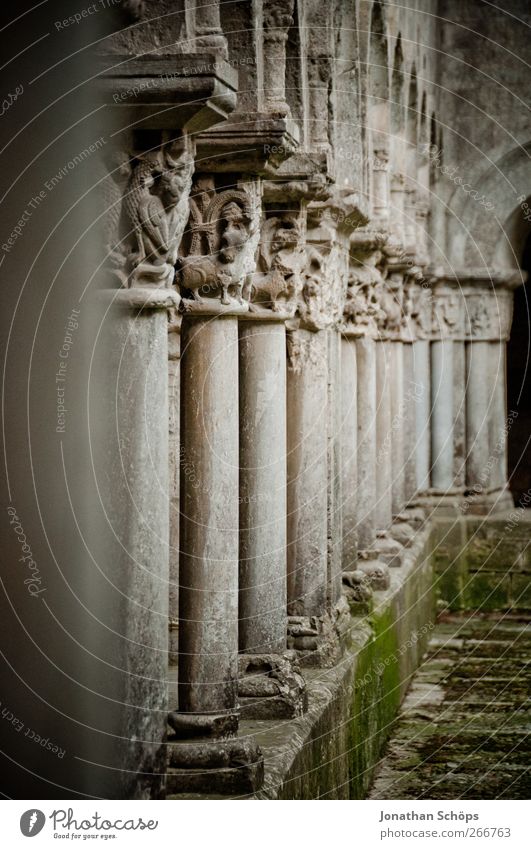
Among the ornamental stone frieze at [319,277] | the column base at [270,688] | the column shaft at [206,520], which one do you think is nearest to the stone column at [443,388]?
the ornamental stone frieze at [319,277]

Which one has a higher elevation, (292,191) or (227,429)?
(292,191)

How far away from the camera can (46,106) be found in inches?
200

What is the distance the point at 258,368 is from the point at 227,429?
4.01 ft

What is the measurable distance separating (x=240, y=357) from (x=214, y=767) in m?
2.22

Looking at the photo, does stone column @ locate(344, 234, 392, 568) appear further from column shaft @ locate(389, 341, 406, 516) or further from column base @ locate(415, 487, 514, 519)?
column base @ locate(415, 487, 514, 519)

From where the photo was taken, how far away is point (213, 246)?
6.13 metres

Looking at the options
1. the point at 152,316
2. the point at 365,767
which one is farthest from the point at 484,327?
the point at 152,316

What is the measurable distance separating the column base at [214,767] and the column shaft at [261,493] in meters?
1.44

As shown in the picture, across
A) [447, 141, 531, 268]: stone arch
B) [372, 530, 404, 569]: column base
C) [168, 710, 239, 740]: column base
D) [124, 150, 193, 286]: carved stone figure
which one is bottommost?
[168, 710, 239, 740]: column base

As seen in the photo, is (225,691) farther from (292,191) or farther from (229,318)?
(292,191)

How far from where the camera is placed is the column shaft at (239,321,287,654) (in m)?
7.38

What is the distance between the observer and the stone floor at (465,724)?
9.42m

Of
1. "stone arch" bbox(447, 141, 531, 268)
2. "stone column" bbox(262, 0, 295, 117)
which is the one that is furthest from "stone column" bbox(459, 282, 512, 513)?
"stone column" bbox(262, 0, 295, 117)

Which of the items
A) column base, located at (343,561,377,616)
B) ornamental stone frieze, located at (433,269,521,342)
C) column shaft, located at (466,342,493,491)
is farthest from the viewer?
column shaft, located at (466,342,493,491)
